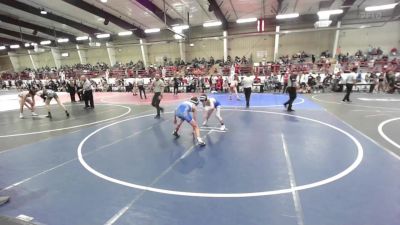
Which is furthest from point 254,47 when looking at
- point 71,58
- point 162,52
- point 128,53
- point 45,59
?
point 45,59

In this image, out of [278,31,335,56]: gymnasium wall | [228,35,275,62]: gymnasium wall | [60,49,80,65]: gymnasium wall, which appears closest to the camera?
[278,31,335,56]: gymnasium wall

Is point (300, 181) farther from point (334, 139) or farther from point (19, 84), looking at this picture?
point (19, 84)

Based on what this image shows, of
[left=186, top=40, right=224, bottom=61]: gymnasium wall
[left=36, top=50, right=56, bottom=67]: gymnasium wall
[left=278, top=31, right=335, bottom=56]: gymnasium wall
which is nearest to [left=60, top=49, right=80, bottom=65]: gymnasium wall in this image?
[left=36, top=50, right=56, bottom=67]: gymnasium wall

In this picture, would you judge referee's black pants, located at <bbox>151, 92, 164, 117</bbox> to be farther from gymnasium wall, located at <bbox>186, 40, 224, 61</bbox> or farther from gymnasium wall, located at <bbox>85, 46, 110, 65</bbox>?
gymnasium wall, located at <bbox>85, 46, 110, 65</bbox>

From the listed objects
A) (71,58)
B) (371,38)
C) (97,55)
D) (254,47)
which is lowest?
(71,58)

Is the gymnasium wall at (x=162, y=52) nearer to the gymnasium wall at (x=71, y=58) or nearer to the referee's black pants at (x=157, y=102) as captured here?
the gymnasium wall at (x=71, y=58)

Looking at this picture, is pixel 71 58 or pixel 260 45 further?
pixel 71 58

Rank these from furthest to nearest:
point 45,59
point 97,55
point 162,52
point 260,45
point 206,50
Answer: point 45,59 → point 97,55 → point 162,52 → point 206,50 → point 260,45

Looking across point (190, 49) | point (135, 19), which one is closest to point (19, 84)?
point (135, 19)

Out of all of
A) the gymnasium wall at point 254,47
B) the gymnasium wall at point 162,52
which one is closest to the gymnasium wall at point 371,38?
the gymnasium wall at point 254,47

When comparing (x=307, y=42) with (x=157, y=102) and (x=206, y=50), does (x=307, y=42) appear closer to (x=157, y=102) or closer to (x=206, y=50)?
(x=206, y=50)

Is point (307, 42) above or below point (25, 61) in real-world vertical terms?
above

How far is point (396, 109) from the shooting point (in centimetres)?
1118

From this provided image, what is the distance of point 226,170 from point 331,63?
70.0 ft
